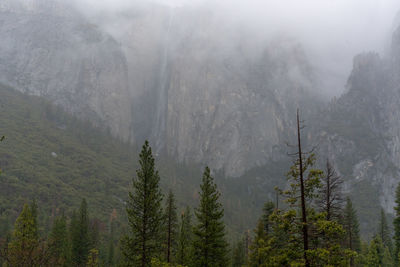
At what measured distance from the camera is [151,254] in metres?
30.2

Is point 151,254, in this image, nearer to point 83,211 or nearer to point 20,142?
point 83,211

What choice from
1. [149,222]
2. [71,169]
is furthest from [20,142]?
[149,222]

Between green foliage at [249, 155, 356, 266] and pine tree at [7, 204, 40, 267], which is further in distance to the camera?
pine tree at [7, 204, 40, 267]

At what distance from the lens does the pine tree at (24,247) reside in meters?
30.8

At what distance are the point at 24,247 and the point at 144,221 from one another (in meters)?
15.2

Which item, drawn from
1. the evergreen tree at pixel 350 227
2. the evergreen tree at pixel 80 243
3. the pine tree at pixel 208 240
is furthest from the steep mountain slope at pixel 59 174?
the evergreen tree at pixel 350 227

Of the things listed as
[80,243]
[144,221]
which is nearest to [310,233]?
[144,221]

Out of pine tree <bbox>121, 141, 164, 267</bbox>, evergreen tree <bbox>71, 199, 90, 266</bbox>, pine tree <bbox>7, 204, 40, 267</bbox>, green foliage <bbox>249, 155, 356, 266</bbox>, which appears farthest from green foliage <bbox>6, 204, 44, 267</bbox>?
→ green foliage <bbox>249, 155, 356, 266</bbox>

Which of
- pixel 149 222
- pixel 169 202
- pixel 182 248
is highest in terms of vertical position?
pixel 169 202

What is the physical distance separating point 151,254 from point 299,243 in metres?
16.5

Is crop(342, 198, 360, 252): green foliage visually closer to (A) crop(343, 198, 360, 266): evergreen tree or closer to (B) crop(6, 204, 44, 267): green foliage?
(A) crop(343, 198, 360, 266): evergreen tree

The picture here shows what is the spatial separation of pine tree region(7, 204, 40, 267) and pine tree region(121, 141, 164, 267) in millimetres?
8707

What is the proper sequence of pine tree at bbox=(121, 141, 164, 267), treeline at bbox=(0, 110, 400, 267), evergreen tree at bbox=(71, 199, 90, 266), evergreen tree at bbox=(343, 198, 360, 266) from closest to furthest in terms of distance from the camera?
treeline at bbox=(0, 110, 400, 267) < pine tree at bbox=(121, 141, 164, 267) < evergreen tree at bbox=(343, 198, 360, 266) < evergreen tree at bbox=(71, 199, 90, 266)

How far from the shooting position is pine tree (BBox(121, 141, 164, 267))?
98.4ft
